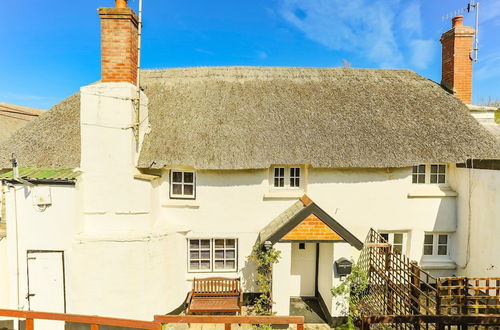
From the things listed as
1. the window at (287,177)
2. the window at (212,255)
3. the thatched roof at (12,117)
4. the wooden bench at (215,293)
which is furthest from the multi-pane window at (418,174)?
the thatched roof at (12,117)

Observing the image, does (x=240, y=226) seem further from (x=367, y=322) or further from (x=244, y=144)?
(x=367, y=322)

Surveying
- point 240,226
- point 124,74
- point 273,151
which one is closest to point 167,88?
point 124,74

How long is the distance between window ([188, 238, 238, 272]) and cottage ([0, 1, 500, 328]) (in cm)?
5

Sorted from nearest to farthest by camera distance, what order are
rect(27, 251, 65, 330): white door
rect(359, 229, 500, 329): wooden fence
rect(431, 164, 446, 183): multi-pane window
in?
rect(359, 229, 500, 329): wooden fence, rect(27, 251, 65, 330): white door, rect(431, 164, 446, 183): multi-pane window

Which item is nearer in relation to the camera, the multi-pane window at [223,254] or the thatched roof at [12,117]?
the multi-pane window at [223,254]

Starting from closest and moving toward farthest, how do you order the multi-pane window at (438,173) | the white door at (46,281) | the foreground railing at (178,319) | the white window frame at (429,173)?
the foreground railing at (178,319)
the white door at (46,281)
the white window frame at (429,173)
the multi-pane window at (438,173)

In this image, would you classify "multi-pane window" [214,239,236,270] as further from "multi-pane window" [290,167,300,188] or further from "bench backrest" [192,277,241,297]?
"multi-pane window" [290,167,300,188]

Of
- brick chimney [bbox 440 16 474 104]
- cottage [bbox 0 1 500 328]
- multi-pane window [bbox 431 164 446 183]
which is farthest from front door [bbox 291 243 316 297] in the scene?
brick chimney [bbox 440 16 474 104]

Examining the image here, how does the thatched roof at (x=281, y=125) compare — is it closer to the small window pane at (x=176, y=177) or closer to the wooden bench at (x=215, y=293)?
the small window pane at (x=176, y=177)

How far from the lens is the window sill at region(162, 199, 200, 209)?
8.08m

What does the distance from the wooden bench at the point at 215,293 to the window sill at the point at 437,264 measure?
679 cm

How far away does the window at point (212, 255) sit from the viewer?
8273mm

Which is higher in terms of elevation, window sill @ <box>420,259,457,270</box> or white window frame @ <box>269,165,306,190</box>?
white window frame @ <box>269,165,306,190</box>

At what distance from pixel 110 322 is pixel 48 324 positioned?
211 inches
